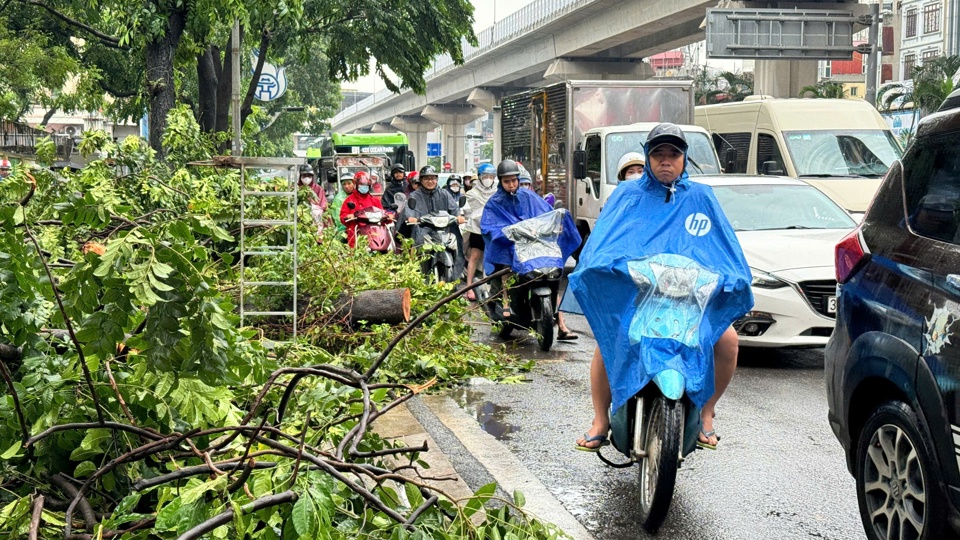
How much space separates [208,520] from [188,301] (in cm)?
65

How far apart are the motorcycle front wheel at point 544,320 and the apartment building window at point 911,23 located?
76438 millimetres

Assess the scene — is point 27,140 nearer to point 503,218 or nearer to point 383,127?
point 503,218

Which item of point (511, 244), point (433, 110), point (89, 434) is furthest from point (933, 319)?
point (433, 110)

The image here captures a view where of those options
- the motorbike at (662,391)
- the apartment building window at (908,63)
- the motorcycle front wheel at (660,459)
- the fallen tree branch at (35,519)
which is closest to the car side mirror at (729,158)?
the motorbike at (662,391)

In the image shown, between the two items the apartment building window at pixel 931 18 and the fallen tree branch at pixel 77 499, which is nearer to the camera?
the fallen tree branch at pixel 77 499

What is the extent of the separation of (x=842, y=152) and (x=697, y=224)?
13.5m

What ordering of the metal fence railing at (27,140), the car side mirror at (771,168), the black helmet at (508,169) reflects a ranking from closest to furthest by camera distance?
the black helmet at (508,169) → the car side mirror at (771,168) → the metal fence railing at (27,140)

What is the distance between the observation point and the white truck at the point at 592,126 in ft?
56.1

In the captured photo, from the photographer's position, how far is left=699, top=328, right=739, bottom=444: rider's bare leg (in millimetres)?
5738

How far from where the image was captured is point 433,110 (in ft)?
259

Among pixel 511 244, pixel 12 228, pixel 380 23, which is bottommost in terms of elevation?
pixel 511 244

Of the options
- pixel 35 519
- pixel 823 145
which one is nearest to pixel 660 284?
pixel 35 519

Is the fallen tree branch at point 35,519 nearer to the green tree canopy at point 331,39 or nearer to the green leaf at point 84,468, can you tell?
the green leaf at point 84,468

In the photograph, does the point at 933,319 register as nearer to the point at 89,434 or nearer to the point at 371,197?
the point at 89,434
